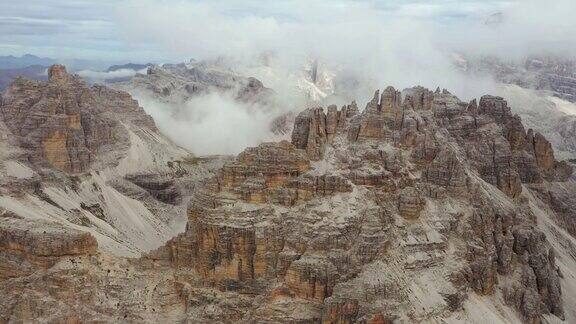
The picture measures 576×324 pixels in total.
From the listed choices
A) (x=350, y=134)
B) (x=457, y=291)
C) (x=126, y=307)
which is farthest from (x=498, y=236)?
(x=126, y=307)

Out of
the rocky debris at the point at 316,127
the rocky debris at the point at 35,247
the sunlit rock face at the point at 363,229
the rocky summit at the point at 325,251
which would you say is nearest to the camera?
the sunlit rock face at the point at 363,229

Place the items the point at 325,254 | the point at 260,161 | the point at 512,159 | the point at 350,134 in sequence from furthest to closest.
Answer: the point at 512,159 → the point at 350,134 → the point at 260,161 → the point at 325,254

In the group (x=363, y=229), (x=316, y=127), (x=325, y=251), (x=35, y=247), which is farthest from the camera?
(x=316, y=127)

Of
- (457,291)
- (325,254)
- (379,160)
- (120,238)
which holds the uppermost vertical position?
(379,160)

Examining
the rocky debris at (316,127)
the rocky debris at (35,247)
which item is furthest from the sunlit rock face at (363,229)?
the rocky debris at (35,247)

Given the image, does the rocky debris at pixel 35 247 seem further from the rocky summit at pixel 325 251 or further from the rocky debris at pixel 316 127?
the rocky debris at pixel 316 127

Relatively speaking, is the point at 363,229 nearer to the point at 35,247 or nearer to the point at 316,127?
the point at 316,127

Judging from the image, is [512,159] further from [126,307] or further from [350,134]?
[126,307]

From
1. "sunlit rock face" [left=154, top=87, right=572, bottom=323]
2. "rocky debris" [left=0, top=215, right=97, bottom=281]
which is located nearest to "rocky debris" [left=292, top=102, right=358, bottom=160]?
"sunlit rock face" [left=154, top=87, right=572, bottom=323]

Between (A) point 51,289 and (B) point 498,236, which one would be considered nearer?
(A) point 51,289

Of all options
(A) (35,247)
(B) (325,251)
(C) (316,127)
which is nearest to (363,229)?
(B) (325,251)

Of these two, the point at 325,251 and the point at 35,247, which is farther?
the point at 35,247
